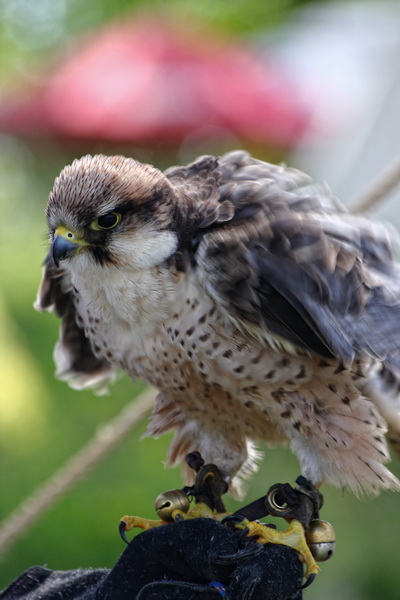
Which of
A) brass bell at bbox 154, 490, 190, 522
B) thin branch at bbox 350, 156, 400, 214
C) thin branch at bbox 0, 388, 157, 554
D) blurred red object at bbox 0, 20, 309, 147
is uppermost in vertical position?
blurred red object at bbox 0, 20, 309, 147

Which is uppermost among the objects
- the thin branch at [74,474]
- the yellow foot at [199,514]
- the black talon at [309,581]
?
the thin branch at [74,474]

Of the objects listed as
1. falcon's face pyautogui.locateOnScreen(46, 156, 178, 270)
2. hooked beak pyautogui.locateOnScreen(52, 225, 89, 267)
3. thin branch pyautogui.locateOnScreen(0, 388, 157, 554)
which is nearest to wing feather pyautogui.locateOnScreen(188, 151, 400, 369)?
falcon's face pyautogui.locateOnScreen(46, 156, 178, 270)

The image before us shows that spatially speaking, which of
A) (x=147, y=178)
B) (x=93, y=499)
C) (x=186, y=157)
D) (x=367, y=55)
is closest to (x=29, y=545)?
(x=93, y=499)

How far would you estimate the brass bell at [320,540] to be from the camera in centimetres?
200

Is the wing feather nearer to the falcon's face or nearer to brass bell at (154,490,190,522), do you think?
the falcon's face

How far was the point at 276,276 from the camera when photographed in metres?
1.92

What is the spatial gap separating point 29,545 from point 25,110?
4551 mm

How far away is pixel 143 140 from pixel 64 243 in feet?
18.2

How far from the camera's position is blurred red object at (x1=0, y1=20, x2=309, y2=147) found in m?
7.18

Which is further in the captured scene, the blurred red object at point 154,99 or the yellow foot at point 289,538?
the blurred red object at point 154,99

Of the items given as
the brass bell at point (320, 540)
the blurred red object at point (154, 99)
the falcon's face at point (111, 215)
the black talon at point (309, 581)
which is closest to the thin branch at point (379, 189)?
the falcon's face at point (111, 215)

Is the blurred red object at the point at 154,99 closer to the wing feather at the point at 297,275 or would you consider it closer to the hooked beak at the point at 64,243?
the wing feather at the point at 297,275

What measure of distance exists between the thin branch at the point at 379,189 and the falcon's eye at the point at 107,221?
35.0 inches

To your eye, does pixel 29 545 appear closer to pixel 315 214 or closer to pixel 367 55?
pixel 315 214
